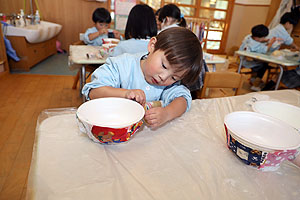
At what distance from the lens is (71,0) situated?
414 centimetres

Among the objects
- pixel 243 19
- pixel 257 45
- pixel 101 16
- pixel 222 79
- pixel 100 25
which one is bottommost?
pixel 222 79

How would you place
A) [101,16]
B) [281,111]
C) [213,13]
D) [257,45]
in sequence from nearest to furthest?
[281,111] < [101,16] < [257,45] < [213,13]

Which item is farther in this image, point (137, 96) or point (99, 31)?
point (99, 31)

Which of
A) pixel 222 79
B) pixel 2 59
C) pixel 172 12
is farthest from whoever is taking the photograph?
pixel 2 59

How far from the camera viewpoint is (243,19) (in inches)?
230

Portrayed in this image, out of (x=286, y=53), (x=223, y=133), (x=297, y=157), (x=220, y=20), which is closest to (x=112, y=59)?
(x=223, y=133)

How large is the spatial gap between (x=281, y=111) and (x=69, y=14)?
451 centimetres

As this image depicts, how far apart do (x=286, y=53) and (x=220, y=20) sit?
11.9 feet

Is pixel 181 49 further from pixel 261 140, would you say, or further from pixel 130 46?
pixel 130 46

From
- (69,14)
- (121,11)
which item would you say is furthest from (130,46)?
(69,14)

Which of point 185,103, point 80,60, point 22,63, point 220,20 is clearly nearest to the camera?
point 185,103

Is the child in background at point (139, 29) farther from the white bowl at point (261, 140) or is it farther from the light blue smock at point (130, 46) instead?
the white bowl at point (261, 140)

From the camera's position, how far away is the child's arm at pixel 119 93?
68cm

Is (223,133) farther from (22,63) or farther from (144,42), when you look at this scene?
(22,63)
